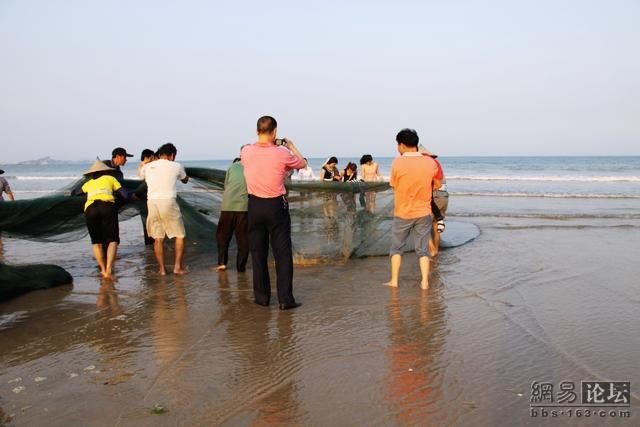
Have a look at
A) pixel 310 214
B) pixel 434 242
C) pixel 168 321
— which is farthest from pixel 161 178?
pixel 434 242

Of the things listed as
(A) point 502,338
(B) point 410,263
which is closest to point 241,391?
(A) point 502,338

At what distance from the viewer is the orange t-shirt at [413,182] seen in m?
6.08

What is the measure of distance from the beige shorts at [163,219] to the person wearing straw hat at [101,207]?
0.46m

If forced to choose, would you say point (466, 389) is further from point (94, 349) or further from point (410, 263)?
point (410, 263)

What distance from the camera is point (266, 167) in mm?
5301

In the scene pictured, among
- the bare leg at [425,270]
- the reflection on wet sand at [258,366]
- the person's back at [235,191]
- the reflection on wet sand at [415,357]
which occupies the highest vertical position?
the person's back at [235,191]

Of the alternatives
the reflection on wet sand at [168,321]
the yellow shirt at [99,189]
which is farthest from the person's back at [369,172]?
the yellow shirt at [99,189]

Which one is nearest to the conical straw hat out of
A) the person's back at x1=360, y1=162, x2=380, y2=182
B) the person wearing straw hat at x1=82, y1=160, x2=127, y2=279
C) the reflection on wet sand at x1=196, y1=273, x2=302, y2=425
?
the person wearing straw hat at x1=82, y1=160, x2=127, y2=279

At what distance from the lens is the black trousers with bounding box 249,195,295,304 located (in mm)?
5371

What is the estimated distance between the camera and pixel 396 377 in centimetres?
374

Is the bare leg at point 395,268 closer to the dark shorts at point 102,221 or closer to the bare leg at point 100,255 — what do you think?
the dark shorts at point 102,221

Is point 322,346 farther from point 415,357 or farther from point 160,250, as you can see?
point 160,250

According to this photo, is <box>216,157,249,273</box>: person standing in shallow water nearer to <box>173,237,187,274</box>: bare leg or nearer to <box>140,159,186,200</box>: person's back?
<box>173,237,187,274</box>: bare leg

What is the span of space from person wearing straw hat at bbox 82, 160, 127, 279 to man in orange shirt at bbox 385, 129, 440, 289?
351 centimetres
